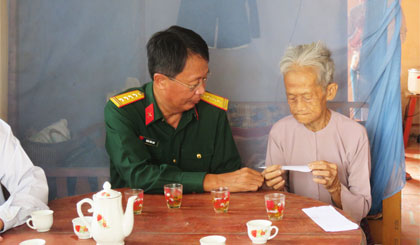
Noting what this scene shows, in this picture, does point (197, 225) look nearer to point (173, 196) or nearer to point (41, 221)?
point (173, 196)

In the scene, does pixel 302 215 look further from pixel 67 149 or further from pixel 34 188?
pixel 67 149

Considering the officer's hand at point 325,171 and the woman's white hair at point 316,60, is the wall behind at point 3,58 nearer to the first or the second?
the woman's white hair at point 316,60

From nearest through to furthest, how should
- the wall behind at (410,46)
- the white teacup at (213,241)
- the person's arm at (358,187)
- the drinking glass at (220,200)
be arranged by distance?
the white teacup at (213,241) < the drinking glass at (220,200) < the person's arm at (358,187) < the wall behind at (410,46)

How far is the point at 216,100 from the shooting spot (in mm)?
2758

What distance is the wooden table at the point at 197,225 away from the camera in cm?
156

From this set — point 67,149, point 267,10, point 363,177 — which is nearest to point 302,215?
point 363,177

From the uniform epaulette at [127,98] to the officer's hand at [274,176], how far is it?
0.82 m

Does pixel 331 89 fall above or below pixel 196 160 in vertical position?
above

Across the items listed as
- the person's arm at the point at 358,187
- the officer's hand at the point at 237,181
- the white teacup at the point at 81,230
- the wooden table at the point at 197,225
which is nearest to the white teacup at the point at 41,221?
the wooden table at the point at 197,225

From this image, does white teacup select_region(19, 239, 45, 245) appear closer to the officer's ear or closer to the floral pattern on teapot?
the floral pattern on teapot

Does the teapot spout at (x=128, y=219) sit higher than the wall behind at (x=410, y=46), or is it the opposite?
the wall behind at (x=410, y=46)

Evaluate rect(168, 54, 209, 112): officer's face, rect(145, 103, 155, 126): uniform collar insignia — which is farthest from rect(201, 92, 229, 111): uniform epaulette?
rect(145, 103, 155, 126): uniform collar insignia

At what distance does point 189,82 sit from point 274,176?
66 cm

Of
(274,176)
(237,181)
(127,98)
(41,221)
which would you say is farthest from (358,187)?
(41,221)
